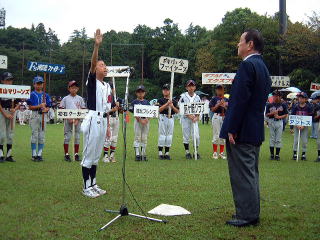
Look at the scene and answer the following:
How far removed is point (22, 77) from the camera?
57875 mm

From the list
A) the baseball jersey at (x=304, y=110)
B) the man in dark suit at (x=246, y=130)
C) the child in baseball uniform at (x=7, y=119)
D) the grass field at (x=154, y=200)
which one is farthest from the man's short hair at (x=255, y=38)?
the baseball jersey at (x=304, y=110)

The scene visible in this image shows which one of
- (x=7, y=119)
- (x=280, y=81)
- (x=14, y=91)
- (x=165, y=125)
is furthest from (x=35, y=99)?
(x=280, y=81)

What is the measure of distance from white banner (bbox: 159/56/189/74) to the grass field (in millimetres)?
3270

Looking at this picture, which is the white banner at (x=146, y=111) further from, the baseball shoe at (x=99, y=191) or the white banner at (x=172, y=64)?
the baseball shoe at (x=99, y=191)

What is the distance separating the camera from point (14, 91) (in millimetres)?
11875

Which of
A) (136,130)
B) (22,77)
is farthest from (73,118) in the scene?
(22,77)

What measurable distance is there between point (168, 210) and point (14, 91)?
24.4 feet

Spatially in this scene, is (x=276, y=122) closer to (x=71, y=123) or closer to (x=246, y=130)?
(x=71, y=123)

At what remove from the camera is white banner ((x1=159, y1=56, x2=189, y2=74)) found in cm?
1345

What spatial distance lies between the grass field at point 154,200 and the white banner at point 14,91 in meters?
2.04

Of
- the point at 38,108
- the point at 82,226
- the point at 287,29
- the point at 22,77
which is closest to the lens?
the point at 82,226

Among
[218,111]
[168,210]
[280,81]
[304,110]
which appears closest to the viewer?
[168,210]

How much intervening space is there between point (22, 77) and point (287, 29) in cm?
3933

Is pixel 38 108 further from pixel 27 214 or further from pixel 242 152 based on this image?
pixel 242 152
